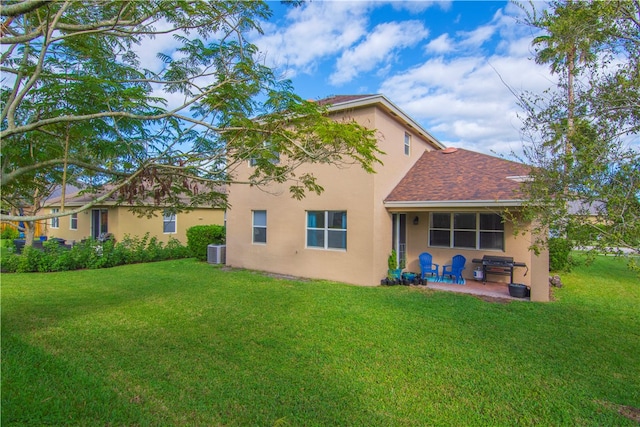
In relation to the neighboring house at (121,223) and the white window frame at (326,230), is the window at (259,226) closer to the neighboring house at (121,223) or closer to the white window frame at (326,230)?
the white window frame at (326,230)

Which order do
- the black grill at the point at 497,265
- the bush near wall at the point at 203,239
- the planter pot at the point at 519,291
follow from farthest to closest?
the bush near wall at the point at 203,239
the black grill at the point at 497,265
the planter pot at the point at 519,291

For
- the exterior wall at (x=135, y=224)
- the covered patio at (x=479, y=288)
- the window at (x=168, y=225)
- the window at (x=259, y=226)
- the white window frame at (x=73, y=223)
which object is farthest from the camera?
the white window frame at (x=73, y=223)

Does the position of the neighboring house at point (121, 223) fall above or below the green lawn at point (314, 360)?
above

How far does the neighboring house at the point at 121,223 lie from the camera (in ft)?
59.2

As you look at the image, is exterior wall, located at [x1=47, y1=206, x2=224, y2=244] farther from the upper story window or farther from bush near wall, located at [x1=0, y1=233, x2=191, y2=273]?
the upper story window

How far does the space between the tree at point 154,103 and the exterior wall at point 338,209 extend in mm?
4328

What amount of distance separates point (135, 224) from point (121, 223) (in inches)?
28.4

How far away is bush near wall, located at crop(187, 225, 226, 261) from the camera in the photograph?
15453 millimetres

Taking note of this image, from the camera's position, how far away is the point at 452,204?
975 centimetres

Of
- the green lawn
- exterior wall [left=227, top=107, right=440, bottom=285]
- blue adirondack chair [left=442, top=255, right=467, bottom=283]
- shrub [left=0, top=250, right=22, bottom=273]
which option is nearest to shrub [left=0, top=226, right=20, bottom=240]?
shrub [left=0, top=250, right=22, bottom=273]

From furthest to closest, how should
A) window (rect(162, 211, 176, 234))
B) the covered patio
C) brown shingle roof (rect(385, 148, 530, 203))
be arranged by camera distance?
window (rect(162, 211, 176, 234)) < brown shingle roof (rect(385, 148, 530, 203)) < the covered patio

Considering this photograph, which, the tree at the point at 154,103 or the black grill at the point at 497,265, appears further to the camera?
the black grill at the point at 497,265

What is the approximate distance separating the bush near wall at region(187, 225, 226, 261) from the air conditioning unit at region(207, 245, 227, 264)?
0.90 meters

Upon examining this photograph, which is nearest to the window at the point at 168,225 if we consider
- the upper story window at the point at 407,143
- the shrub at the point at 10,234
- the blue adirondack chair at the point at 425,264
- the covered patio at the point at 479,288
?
the shrub at the point at 10,234
